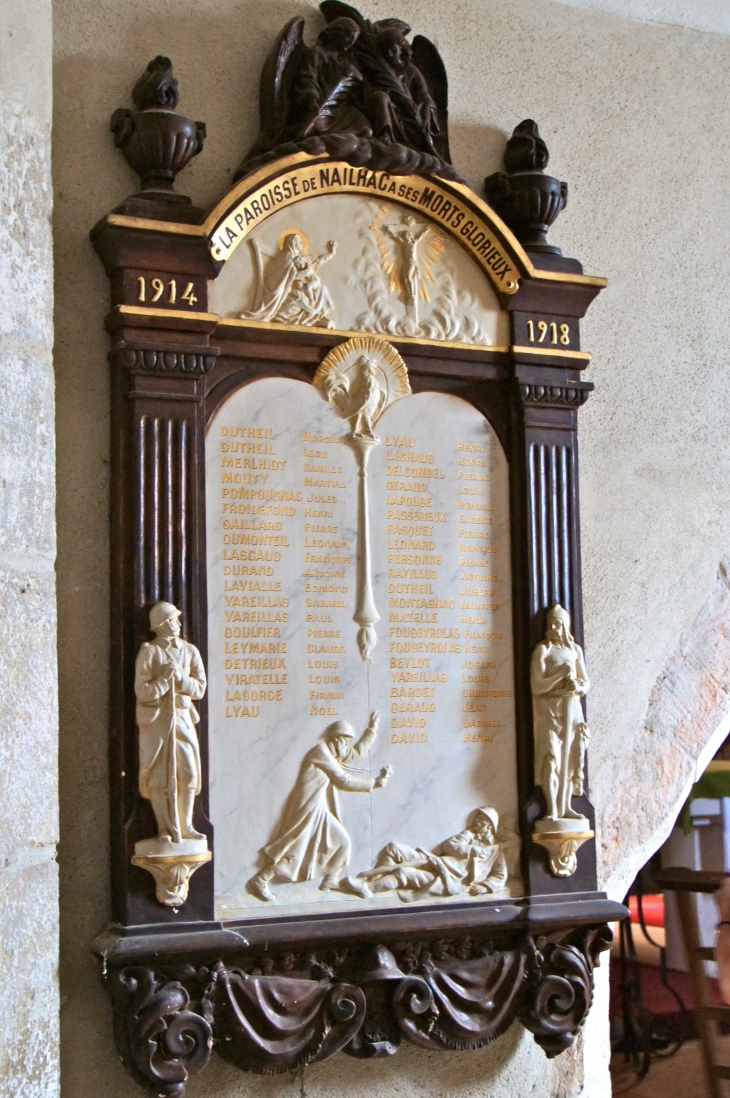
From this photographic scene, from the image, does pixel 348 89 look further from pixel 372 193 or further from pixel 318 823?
pixel 318 823

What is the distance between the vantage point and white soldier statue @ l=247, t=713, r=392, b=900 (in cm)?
309

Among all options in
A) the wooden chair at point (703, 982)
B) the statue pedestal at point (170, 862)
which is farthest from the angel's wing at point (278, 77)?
the wooden chair at point (703, 982)

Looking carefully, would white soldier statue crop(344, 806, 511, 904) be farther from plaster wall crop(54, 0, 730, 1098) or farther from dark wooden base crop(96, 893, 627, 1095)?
plaster wall crop(54, 0, 730, 1098)

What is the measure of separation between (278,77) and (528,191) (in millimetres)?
788

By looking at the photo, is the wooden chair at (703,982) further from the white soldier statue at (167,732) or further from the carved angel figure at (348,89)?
the carved angel figure at (348,89)

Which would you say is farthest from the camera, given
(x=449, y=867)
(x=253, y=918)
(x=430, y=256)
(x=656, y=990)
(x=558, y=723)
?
(x=656, y=990)

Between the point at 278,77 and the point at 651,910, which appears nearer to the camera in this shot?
the point at 278,77

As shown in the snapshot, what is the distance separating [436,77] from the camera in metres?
3.57

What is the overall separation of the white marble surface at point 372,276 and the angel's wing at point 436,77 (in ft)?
0.77

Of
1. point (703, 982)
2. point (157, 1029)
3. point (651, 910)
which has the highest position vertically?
point (157, 1029)

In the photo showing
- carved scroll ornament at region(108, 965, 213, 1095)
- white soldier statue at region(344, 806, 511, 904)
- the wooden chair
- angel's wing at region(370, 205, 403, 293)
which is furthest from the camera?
the wooden chair

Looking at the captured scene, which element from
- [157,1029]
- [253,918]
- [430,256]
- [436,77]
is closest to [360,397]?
[430,256]

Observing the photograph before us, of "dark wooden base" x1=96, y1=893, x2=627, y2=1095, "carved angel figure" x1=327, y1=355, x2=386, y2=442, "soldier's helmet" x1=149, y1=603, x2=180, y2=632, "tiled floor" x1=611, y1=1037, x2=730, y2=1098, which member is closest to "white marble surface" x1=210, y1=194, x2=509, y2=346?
"carved angel figure" x1=327, y1=355, x2=386, y2=442

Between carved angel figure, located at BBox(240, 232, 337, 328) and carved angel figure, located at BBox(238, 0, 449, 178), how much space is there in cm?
26
